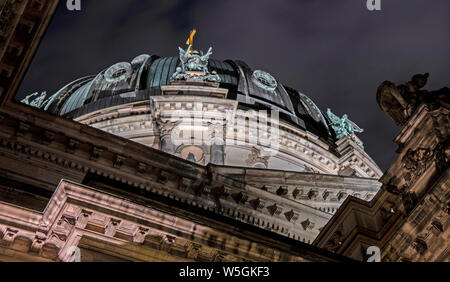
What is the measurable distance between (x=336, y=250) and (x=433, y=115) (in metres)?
3.52

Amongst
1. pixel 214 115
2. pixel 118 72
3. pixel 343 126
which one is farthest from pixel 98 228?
pixel 343 126

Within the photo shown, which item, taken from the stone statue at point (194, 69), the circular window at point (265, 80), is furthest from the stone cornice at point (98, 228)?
the circular window at point (265, 80)

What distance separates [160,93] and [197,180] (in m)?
21.4

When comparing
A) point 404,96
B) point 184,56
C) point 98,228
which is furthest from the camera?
point 184,56

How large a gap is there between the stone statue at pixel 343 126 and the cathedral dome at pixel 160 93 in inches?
27.7

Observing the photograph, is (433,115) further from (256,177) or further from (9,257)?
(256,177)

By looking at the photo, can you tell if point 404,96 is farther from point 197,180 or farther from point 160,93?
point 160,93

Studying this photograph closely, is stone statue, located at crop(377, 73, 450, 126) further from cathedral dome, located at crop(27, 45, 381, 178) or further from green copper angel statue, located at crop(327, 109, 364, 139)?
green copper angel statue, located at crop(327, 109, 364, 139)

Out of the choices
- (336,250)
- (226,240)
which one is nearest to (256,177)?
(336,250)

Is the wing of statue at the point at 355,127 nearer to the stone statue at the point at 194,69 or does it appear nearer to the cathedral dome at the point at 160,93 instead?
the cathedral dome at the point at 160,93

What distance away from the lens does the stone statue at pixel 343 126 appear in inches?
1898

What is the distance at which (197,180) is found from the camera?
2186 centimetres

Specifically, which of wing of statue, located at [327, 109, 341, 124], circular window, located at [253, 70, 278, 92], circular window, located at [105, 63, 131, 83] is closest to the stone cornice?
circular window, located at [105, 63, 131, 83]

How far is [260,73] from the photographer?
4850 centimetres
